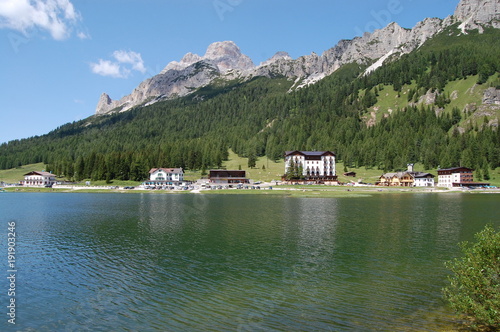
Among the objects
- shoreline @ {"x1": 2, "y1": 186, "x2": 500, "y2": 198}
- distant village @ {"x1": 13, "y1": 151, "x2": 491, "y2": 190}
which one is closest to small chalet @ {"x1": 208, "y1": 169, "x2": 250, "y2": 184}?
distant village @ {"x1": 13, "y1": 151, "x2": 491, "y2": 190}

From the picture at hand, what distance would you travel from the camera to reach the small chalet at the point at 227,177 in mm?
183250

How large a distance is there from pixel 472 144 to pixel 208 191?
155m

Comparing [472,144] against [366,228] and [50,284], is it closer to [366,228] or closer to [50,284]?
[366,228]

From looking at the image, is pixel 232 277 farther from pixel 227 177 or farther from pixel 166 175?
pixel 166 175

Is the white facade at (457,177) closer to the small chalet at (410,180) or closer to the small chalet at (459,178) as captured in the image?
the small chalet at (459,178)

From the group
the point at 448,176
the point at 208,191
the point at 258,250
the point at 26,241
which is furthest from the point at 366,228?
the point at 448,176

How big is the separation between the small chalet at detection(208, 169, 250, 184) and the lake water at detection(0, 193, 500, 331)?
12580cm

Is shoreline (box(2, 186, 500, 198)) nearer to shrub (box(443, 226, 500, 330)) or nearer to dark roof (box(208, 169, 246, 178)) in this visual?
dark roof (box(208, 169, 246, 178))

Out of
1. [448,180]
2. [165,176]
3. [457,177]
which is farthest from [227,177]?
[457,177]

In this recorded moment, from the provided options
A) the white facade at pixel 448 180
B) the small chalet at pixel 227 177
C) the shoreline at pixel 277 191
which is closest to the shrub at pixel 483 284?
the shoreline at pixel 277 191

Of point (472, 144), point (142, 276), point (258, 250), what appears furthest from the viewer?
point (472, 144)

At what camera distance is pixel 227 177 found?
18475cm

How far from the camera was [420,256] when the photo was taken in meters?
36.6

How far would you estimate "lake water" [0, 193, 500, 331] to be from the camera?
20.8 metres
